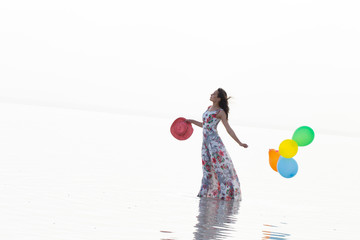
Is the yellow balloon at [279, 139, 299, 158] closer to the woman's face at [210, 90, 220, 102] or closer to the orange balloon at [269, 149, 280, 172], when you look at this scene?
the orange balloon at [269, 149, 280, 172]

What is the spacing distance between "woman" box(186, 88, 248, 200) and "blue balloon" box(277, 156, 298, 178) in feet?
2.94

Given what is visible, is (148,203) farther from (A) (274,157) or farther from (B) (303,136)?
(B) (303,136)

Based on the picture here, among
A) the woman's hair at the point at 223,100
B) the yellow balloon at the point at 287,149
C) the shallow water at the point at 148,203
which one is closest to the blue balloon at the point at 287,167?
the yellow balloon at the point at 287,149

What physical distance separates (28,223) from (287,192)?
9.33 m

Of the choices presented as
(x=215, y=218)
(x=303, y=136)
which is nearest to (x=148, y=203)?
(x=215, y=218)

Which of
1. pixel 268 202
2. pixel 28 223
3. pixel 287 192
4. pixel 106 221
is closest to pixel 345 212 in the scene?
pixel 268 202

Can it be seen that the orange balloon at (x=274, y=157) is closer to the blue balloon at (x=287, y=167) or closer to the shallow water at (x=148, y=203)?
the blue balloon at (x=287, y=167)

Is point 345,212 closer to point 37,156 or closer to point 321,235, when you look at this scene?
point 321,235

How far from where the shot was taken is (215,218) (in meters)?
11.0

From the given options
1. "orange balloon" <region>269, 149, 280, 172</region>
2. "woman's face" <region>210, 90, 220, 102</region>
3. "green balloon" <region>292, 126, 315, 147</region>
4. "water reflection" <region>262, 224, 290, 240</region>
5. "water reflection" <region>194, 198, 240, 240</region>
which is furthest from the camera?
"orange balloon" <region>269, 149, 280, 172</region>

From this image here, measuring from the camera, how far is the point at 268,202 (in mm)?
14664

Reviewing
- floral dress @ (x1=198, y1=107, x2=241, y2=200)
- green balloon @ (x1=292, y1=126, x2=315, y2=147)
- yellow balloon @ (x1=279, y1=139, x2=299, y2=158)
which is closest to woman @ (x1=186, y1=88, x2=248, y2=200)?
floral dress @ (x1=198, y1=107, x2=241, y2=200)

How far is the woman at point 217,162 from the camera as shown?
13.8m

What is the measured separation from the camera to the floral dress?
13.8 metres
